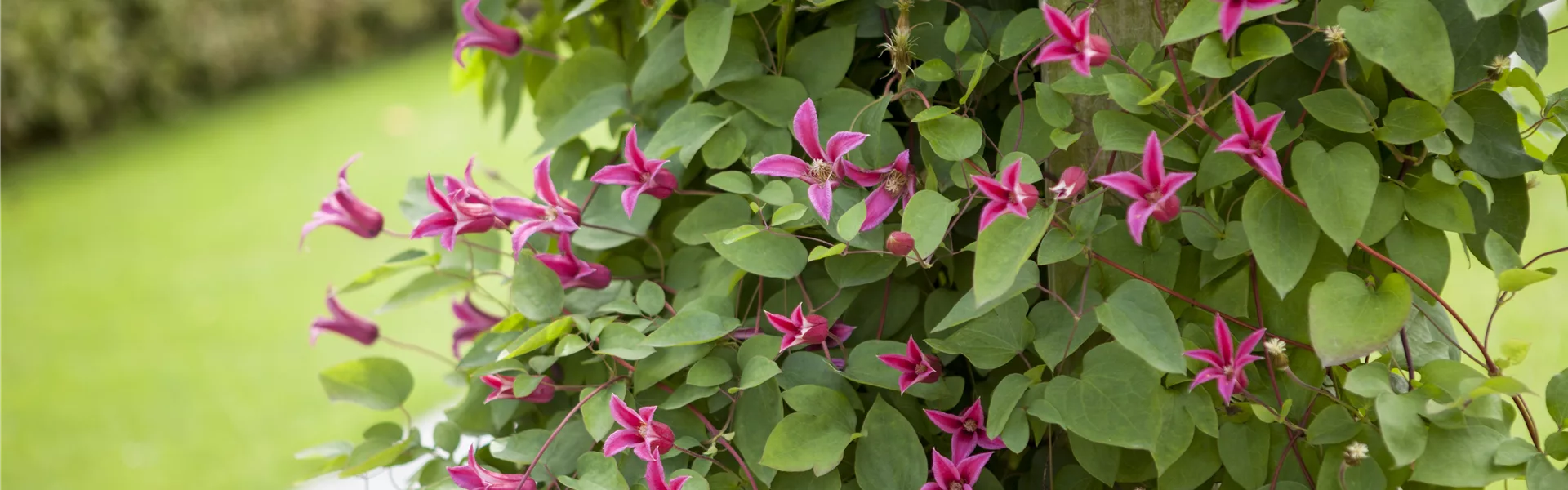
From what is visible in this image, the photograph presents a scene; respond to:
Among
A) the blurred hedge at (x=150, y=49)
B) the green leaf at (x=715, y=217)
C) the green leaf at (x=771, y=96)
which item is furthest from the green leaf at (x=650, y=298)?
the blurred hedge at (x=150, y=49)

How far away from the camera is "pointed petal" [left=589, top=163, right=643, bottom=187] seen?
70 cm

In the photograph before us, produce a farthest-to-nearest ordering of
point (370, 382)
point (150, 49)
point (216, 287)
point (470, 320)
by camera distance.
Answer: point (150, 49) → point (216, 287) → point (470, 320) → point (370, 382)

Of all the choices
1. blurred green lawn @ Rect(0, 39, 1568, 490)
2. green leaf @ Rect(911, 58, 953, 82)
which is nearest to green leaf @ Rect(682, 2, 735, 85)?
green leaf @ Rect(911, 58, 953, 82)

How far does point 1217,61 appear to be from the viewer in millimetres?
582

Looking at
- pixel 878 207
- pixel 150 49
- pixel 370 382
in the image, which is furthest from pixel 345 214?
pixel 150 49

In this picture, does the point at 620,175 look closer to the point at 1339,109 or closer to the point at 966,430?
the point at 966,430

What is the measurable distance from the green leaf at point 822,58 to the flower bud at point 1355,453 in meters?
0.39

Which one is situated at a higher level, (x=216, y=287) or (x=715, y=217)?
(x=715, y=217)

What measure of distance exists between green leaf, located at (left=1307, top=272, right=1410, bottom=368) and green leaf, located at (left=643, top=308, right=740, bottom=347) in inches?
13.3

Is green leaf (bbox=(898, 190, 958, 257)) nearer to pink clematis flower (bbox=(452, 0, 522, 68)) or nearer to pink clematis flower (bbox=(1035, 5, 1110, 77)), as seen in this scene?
pink clematis flower (bbox=(1035, 5, 1110, 77))

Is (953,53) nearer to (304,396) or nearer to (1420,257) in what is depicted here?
(1420,257)

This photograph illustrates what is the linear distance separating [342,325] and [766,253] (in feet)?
1.62

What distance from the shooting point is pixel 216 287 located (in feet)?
10.2

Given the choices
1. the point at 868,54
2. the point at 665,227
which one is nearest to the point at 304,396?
the point at 665,227
